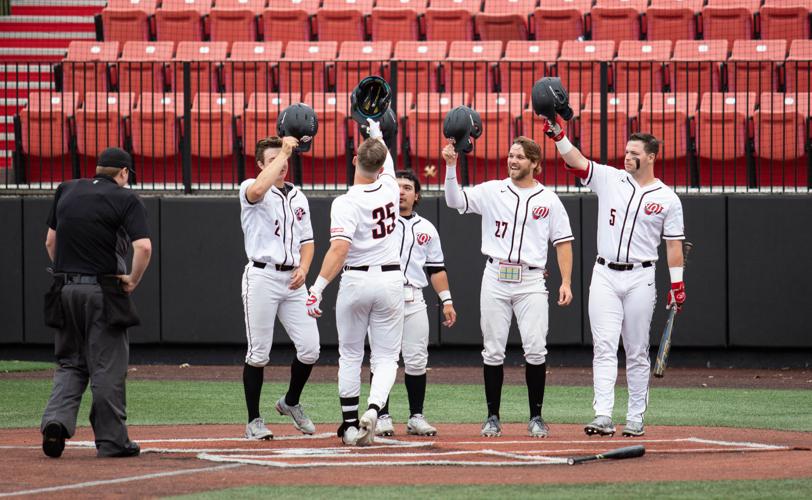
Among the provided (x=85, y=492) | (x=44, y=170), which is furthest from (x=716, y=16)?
(x=85, y=492)

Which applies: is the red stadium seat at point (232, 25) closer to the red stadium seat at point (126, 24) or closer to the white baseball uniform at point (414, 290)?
the red stadium seat at point (126, 24)

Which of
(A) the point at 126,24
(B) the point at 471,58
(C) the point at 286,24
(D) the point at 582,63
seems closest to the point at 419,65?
(B) the point at 471,58

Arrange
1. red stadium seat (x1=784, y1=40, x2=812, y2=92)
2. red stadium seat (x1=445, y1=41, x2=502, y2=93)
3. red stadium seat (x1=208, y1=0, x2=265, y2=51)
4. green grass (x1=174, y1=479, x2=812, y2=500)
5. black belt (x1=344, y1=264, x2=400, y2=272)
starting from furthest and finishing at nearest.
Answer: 1. red stadium seat (x1=208, y1=0, x2=265, y2=51)
2. red stadium seat (x1=445, y1=41, x2=502, y2=93)
3. red stadium seat (x1=784, y1=40, x2=812, y2=92)
4. black belt (x1=344, y1=264, x2=400, y2=272)
5. green grass (x1=174, y1=479, x2=812, y2=500)

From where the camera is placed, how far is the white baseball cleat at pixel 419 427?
8.86 meters

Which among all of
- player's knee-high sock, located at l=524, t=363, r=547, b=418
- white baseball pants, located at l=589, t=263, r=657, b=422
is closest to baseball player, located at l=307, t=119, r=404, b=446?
player's knee-high sock, located at l=524, t=363, r=547, b=418

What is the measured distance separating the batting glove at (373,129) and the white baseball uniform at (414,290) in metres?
0.80

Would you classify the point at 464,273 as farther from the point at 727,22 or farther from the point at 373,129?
the point at 373,129

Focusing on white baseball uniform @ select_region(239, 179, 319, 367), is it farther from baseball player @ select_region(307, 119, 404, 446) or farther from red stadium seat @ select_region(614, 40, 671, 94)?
red stadium seat @ select_region(614, 40, 671, 94)

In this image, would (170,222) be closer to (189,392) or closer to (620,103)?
(189,392)

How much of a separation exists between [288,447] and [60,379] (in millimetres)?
1502

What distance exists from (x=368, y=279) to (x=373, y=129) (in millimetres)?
1179

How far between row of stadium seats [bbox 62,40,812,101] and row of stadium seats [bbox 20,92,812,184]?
25 cm

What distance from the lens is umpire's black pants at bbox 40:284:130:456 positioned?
25.1 ft

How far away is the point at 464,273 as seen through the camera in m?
14.7
